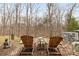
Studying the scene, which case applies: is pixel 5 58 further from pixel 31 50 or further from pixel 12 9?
pixel 12 9

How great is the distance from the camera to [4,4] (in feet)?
13.2

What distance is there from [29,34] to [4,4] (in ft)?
1.66

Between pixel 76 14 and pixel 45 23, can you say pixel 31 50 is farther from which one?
Answer: pixel 76 14

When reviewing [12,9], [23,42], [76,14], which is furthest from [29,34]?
[76,14]

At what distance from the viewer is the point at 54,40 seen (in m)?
4.01

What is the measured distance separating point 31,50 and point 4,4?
2.27 ft

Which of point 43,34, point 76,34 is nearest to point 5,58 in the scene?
point 43,34

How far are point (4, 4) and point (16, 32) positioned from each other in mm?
395

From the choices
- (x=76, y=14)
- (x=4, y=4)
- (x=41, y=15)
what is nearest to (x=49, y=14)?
(x=41, y=15)

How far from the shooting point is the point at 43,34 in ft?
13.2

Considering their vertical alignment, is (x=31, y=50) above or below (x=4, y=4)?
below

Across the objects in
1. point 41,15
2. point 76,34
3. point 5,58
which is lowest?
point 5,58

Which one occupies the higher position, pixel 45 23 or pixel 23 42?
pixel 45 23

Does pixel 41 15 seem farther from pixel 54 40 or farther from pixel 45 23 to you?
pixel 54 40
